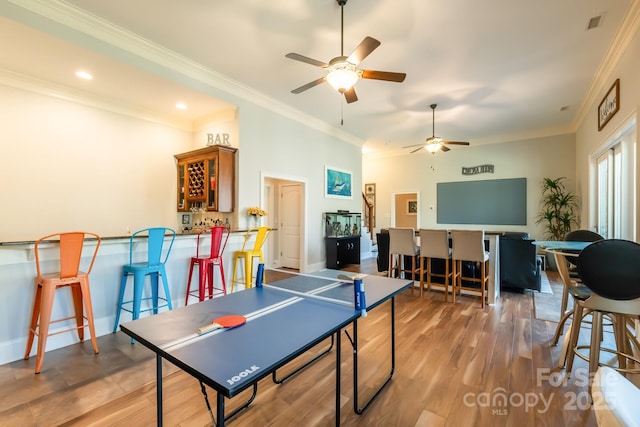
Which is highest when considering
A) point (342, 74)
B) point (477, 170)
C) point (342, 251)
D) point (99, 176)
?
point (342, 74)

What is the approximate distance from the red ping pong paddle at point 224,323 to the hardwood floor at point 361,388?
83 cm

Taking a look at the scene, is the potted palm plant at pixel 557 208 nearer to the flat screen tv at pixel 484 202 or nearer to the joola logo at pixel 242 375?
the flat screen tv at pixel 484 202

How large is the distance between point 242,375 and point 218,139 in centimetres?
451

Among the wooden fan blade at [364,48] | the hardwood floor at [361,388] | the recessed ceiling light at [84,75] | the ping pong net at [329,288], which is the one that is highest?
the recessed ceiling light at [84,75]

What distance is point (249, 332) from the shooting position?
1.31 meters

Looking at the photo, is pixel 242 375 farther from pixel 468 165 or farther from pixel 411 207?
pixel 411 207

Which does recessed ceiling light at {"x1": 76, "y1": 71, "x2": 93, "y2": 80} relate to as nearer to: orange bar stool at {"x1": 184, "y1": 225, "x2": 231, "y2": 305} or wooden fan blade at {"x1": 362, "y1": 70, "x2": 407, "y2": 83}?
orange bar stool at {"x1": 184, "y1": 225, "x2": 231, "y2": 305}

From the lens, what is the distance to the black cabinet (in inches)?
249

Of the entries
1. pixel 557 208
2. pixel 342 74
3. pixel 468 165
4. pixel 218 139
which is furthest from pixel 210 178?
pixel 557 208

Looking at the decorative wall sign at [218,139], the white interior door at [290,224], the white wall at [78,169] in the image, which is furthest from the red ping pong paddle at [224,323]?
the white interior door at [290,224]

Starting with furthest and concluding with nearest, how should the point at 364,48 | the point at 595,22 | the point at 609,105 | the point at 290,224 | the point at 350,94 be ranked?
the point at 290,224 → the point at 609,105 → the point at 350,94 → the point at 595,22 → the point at 364,48

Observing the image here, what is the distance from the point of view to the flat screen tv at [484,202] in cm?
718

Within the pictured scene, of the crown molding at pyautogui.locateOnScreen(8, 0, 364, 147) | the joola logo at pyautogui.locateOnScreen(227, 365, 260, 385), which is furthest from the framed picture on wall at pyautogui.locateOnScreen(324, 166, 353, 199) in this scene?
the joola logo at pyautogui.locateOnScreen(227, 365, 260, 385)

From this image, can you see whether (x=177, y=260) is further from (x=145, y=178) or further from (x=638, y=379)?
(x=638, y=379)
